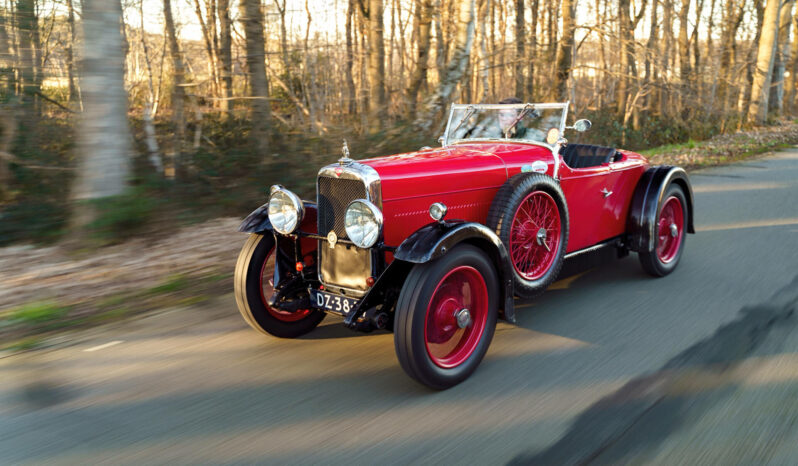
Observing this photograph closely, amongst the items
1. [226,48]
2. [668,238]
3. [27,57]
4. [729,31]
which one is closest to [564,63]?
[226,48]

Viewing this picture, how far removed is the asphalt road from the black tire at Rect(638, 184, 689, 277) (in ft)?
0.63

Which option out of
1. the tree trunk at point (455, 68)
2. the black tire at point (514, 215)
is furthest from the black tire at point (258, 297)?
the tree trunk at point (455, 68)

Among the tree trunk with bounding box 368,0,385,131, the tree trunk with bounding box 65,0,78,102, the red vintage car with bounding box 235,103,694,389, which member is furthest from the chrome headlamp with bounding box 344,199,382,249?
the tree trunk with bounding box 368,0,385,131

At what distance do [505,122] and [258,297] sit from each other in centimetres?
253

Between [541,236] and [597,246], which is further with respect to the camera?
[597,246]

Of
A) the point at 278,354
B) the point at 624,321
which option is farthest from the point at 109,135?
the point at 624,321

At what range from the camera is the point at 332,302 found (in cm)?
367

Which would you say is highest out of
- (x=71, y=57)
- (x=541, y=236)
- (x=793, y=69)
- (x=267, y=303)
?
(x=793, y=69)

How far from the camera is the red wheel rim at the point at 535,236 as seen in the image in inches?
167

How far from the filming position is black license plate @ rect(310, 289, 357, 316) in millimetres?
3582

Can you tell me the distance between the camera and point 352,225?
11.4 ft

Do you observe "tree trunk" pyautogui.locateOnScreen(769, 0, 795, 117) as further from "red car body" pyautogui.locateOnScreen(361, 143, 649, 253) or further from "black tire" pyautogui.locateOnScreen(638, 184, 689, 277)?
"red car body" pyautogui.locateOnScreen(361, 143, 649, 253)

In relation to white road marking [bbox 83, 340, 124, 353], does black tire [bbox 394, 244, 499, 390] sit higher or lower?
higher

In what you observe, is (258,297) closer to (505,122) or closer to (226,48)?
(505,122)
